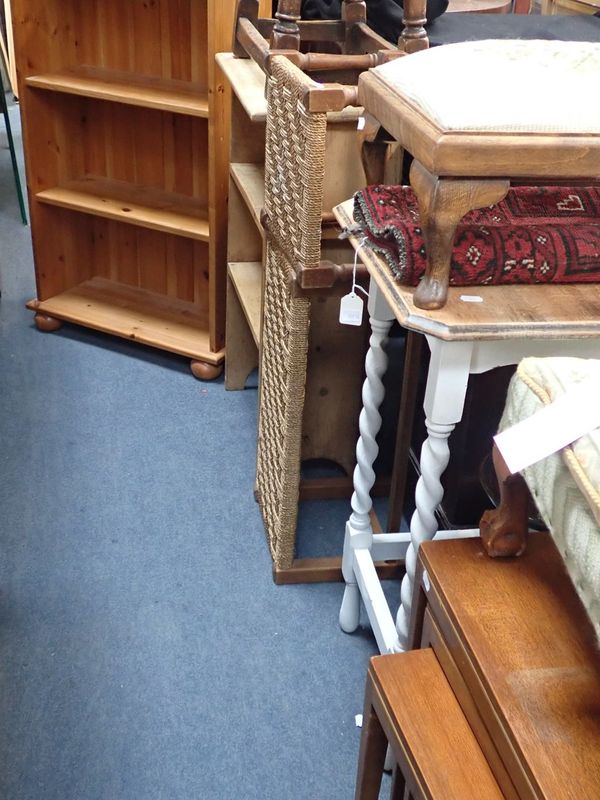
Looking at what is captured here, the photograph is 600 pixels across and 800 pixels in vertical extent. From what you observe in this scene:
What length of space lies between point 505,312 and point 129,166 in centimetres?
202

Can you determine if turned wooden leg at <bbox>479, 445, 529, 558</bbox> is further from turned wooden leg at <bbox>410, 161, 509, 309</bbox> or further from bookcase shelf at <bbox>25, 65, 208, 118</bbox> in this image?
bookcase shelf at <bbox>25, 65, 208, 118</bbox>

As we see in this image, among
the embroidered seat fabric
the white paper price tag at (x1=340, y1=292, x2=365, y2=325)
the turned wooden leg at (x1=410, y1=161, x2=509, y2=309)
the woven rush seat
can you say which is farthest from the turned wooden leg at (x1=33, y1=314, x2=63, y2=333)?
the woven rush seat

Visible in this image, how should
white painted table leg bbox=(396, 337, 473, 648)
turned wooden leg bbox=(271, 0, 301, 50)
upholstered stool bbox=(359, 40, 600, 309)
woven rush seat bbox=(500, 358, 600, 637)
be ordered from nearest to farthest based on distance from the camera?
woven rush seat bbox=(500, 358, 600, 637) < upholstered stool bbox=(359, 40, 600, 309) < white painted table leg bbox=(396, 337, 473, 648) < turned wooden leg bbox=(271, 0, 301, 50)

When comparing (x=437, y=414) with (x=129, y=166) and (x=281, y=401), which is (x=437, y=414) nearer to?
(x=281, y=401)

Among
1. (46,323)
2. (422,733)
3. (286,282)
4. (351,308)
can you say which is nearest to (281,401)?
(286,282)

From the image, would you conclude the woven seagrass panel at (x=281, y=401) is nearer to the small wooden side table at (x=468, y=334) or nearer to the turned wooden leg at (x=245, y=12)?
the small wooden side table at (x=468, y=334)

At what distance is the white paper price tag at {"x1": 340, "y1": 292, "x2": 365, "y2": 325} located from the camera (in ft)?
4.87

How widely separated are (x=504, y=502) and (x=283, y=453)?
816mm

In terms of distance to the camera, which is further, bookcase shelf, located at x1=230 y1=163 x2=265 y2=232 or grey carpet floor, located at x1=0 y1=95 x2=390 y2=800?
bookcase shelf, located at x1=230 y1=163 x2=265 y2=232

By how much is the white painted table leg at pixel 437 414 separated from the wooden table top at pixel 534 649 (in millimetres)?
143

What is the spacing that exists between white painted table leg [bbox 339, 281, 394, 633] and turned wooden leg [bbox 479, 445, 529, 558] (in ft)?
1.65

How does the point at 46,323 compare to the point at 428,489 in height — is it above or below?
below

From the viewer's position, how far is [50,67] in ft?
8.89

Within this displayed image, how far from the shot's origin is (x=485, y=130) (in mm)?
1049
